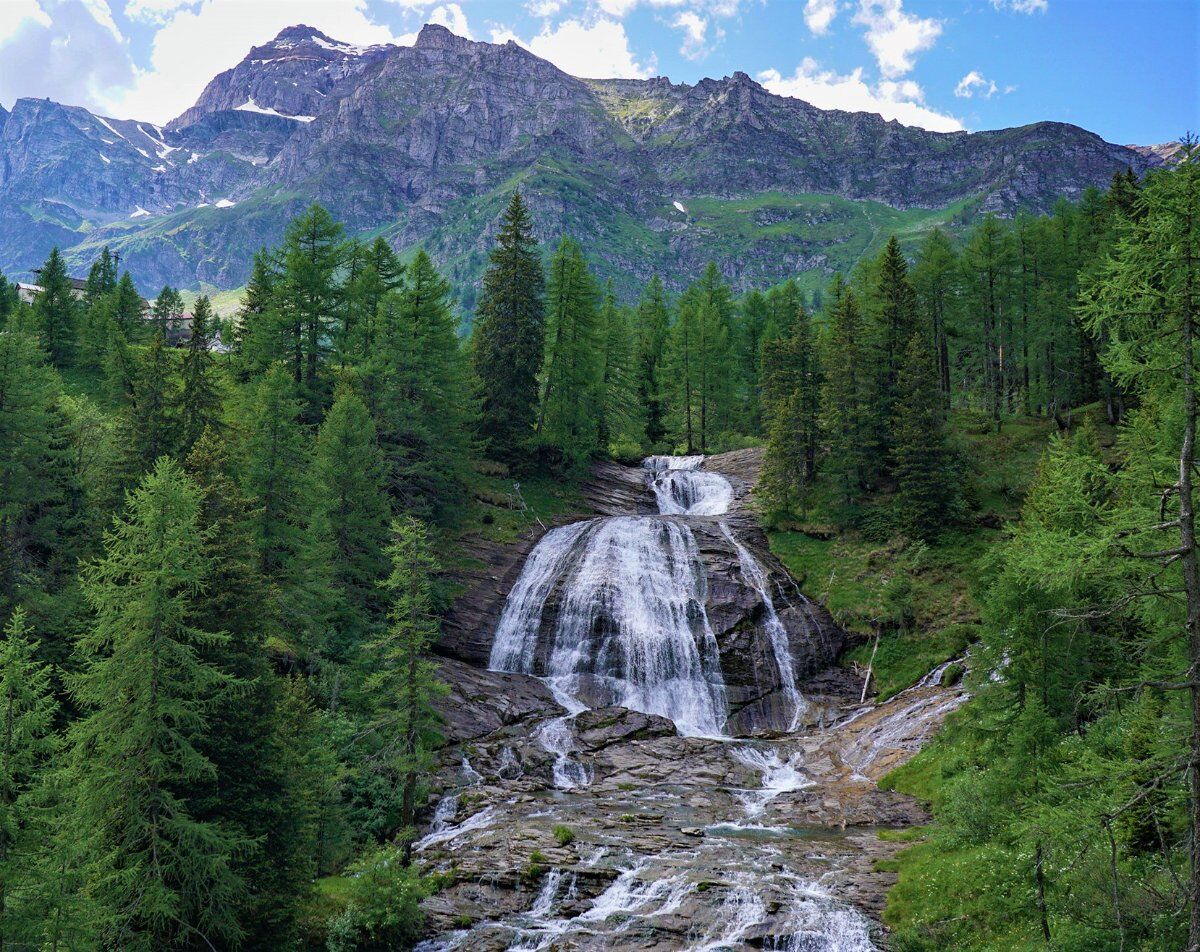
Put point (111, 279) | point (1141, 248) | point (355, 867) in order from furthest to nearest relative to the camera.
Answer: point (111, 279), point (355, 867), point (1141, 248)

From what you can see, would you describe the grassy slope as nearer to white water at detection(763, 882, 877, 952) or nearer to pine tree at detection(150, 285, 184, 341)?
white water at detection(763, 882, 877, 952)

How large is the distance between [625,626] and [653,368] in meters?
42.4

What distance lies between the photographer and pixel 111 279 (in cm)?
9400

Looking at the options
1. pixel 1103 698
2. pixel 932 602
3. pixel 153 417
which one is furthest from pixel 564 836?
pixel 153 417

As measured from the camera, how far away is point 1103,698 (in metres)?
10.1

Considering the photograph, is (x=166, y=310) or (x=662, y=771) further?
(x=166, y=310)

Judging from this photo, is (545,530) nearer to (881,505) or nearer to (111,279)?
(881,505)

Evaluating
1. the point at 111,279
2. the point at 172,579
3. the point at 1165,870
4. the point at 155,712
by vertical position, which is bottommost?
the point at 1165,870

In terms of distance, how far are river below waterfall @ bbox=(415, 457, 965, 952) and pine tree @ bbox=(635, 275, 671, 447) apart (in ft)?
71.6

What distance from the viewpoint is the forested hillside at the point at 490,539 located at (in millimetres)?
11812

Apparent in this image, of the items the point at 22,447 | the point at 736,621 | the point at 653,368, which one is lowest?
the point at 736,621

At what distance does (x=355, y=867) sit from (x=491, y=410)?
34.6 meters

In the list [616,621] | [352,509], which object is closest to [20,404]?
[352,509]

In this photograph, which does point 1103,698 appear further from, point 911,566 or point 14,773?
point 911,566
